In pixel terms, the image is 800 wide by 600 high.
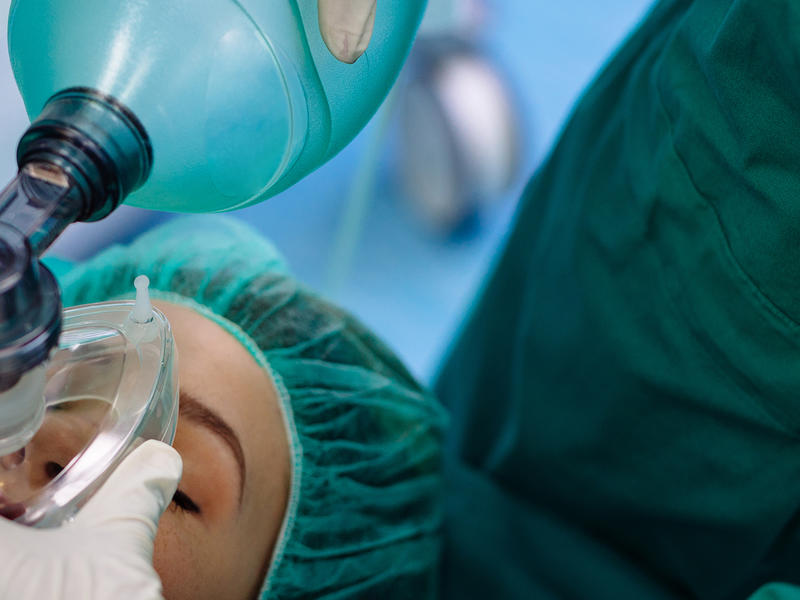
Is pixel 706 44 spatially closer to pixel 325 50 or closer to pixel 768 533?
pixel 325 50

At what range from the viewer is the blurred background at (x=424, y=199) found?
2.33m

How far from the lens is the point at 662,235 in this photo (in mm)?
964

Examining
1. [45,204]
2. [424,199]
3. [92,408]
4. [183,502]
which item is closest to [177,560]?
[183,502]

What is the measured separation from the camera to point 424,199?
2480 mm

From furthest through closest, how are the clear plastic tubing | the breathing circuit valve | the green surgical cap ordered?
the green surgical cap, the clear plastic tubing, the breathing circuit valve

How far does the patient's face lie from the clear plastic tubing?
240mm

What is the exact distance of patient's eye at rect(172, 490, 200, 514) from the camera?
0.85m

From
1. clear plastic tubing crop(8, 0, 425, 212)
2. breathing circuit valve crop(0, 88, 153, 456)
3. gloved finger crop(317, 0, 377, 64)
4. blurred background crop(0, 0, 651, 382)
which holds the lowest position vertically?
blurred background crop(0, 0, 651, 382)

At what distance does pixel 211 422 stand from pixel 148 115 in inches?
14.4

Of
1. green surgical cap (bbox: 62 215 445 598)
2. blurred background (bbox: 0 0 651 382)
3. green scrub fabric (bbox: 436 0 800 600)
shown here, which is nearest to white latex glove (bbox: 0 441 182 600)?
green surgical cap (bbox: 62 215 445 598)

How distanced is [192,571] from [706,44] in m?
0.79

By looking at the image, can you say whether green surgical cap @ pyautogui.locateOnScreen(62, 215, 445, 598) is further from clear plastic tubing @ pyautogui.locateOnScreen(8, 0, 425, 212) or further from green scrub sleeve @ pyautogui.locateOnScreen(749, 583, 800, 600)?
green scrub sleeve @ pyautogui.locateOnScreen(749, 583, 800, 600)

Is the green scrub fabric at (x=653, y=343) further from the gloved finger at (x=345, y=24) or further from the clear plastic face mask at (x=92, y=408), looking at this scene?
the clear plastic face mask at (x=92, y=408)

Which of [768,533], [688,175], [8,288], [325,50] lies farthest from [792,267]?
[8,288]
